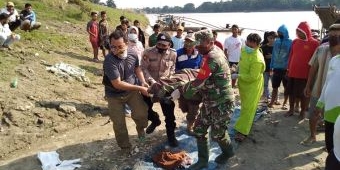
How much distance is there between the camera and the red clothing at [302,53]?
277 inches

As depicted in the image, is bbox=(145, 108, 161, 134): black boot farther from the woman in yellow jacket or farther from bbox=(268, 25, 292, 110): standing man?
bbox=(268, 25, 292, 110): standing man

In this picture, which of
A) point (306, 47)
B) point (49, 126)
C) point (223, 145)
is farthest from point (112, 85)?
point (306, 47)

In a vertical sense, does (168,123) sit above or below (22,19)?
below

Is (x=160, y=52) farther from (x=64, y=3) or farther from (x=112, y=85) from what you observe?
(x=64, y=3)

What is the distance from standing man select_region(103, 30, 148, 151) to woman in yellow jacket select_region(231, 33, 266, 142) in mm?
1493

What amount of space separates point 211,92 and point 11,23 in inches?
354

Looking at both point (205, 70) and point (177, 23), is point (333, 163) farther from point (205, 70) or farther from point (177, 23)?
point (177, 23)

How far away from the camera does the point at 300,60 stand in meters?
7.13

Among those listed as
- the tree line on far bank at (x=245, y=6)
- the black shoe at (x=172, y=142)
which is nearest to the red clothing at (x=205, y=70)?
the black shoe at (x=172, y=142)

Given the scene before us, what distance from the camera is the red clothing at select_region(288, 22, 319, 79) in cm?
703

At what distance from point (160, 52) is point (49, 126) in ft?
8.33

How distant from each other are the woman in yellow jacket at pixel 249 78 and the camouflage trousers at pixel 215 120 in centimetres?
91

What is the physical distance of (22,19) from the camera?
1321 cm

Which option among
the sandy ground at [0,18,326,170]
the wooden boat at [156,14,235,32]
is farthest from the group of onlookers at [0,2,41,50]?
the wooden boat at [156,14,235,32]
